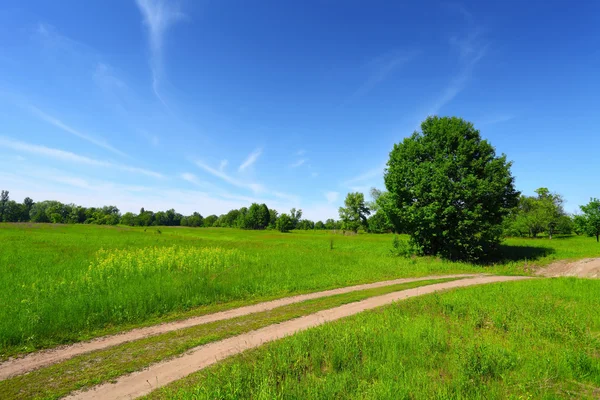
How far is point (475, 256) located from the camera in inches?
1146

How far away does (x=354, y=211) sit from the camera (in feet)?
348

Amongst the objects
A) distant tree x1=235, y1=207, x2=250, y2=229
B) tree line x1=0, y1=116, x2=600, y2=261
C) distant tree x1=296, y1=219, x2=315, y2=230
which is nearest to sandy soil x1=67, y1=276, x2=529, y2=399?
tree line x1=0, y1=116, x2=600, y2=261

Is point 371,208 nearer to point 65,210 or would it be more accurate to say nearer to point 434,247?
A: point 434,247

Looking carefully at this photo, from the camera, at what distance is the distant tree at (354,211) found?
10573 centimetres

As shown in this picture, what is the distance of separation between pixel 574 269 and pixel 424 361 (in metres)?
27.5

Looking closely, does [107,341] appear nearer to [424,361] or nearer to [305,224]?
[424,361]

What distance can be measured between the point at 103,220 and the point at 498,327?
158 meters

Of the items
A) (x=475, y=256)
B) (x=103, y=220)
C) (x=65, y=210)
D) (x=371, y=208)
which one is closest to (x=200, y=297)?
(x=475, y=256)

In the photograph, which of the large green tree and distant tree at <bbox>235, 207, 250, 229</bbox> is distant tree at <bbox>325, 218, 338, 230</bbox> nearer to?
distant tree at <bbox>235, 207, 250, 229</bbox>

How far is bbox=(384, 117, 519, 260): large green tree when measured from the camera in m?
26.3

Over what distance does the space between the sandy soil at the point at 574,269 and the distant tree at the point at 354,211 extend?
259 feet

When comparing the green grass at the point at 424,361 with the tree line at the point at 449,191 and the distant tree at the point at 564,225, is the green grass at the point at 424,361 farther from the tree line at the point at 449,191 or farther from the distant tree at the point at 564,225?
the distant tree at the point at 564,225

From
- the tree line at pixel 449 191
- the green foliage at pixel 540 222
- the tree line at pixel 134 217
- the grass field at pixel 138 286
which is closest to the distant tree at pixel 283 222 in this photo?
the tree line at pixel 134 217


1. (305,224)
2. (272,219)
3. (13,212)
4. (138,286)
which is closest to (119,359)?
(138,286)
